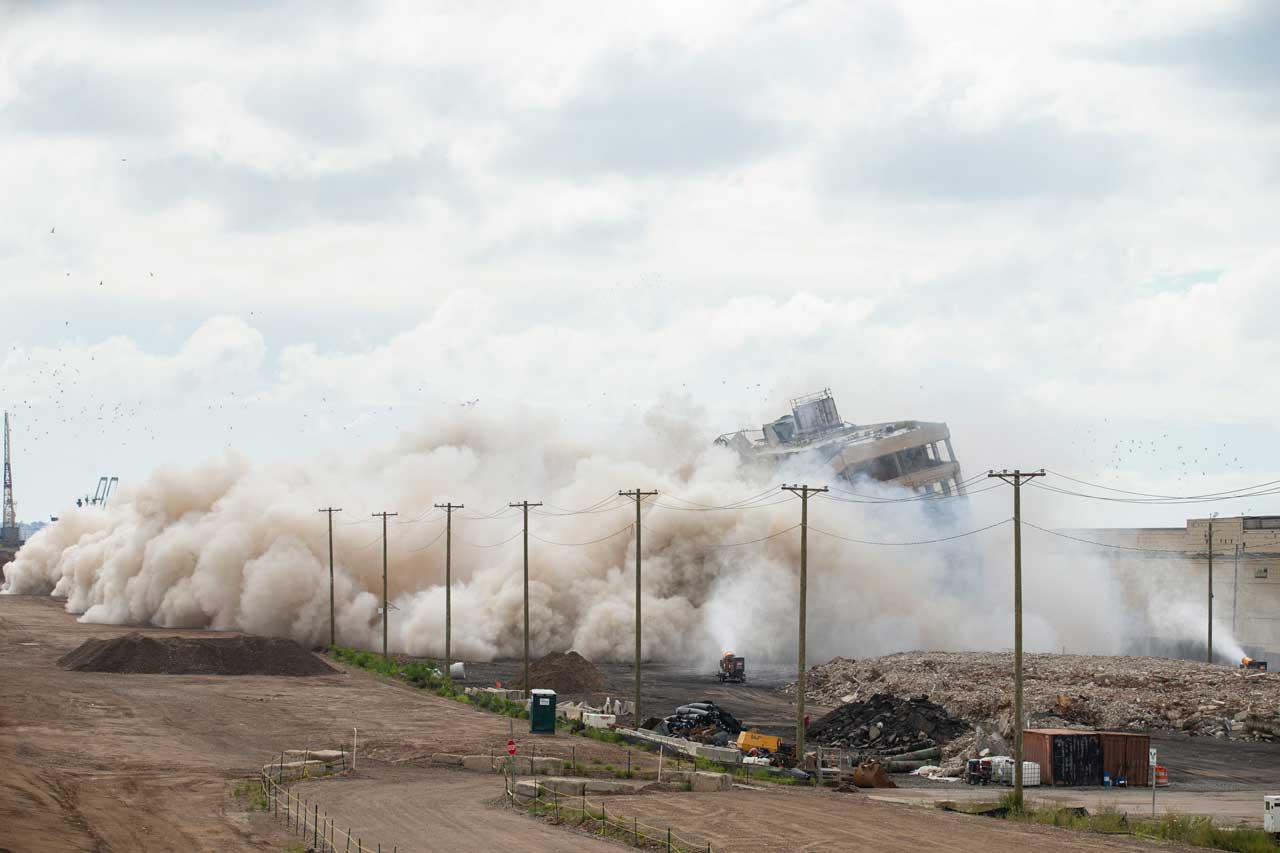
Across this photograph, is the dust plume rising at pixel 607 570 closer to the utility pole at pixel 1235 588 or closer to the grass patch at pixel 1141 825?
the utility pole at pixel 1235 588

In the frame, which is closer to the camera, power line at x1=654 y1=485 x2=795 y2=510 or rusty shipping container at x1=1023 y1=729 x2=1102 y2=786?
rusty shipping container at x1=1023 y1=729 x2=1102 y2=786

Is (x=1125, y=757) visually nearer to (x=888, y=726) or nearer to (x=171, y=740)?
(x=888, y=726)

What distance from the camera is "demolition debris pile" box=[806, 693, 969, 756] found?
4744cm

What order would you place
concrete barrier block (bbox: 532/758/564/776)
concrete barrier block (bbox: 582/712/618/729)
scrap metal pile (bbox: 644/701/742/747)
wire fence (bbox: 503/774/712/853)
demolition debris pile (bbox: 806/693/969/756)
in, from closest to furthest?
wire fence (bbox: 503/774/712/853), concrete barrier block (bbox: 532/758/564/776), demolition debris pile (bbox: 806/693/969/756), scrap metal pile (bbox: 644/701/742/747), concrete barrier block (bbox: 582/712/618/729)

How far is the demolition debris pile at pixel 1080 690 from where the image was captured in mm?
52469

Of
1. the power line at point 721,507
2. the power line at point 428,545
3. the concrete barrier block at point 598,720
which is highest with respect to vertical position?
the power line at point 721,507

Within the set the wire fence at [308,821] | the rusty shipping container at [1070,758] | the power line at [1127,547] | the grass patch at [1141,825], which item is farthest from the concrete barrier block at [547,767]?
the power line at [1127,547]

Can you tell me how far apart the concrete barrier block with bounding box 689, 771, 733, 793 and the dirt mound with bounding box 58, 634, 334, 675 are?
36.1 m

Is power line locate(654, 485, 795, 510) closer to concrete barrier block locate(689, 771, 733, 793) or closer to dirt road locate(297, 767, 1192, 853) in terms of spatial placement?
concrete barrier block locate(689, 771, 733, 793)

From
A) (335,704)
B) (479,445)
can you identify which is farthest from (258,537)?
(335,704)

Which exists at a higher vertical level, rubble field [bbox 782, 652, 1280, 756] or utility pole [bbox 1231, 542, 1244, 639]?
utility pole [bbox 1231, 542, 1244, 639]

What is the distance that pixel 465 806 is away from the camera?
33.5m

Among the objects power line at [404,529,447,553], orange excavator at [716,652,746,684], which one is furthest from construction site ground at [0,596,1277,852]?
power line at [404,529,447,553]

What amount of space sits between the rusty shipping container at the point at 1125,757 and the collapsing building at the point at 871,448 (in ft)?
148
